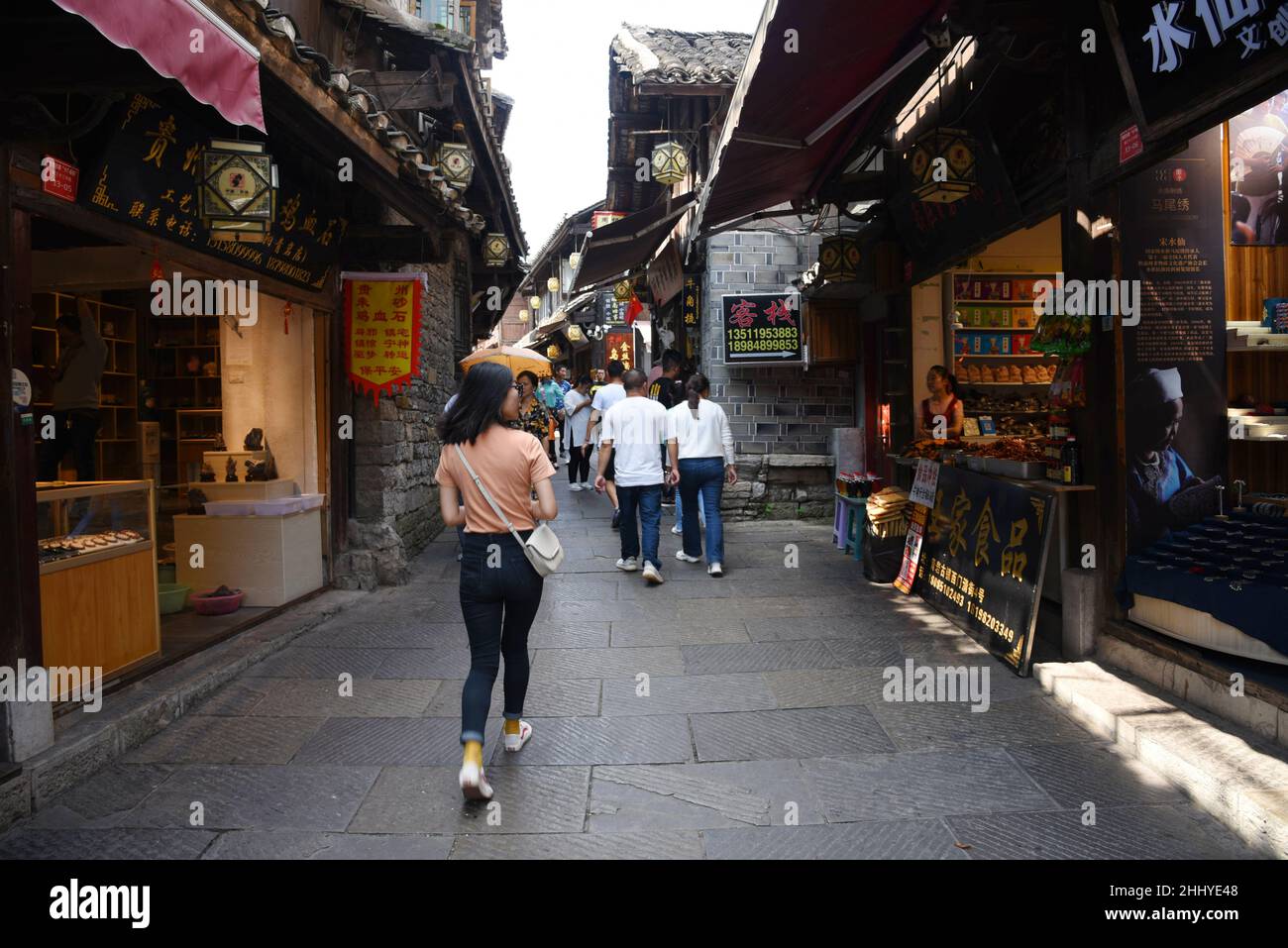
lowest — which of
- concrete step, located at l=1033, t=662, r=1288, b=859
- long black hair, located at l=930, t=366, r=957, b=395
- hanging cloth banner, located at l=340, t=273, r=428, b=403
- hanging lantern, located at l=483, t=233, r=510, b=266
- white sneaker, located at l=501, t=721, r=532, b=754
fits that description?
white sneaker, located at l=501, t=721, r=532, b=754

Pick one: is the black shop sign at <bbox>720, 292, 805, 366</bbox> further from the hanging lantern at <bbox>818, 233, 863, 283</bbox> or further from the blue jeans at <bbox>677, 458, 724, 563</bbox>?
the blue jeans at <bbox>677, 458, 724, 563</bbox>

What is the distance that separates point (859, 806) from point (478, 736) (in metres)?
1.63

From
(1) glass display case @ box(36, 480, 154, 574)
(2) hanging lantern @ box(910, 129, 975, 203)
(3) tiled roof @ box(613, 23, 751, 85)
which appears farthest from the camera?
(3) tiled roof @ box(613, 23, 751, 85)

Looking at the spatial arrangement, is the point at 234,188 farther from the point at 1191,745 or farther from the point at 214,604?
the point at 1191,745

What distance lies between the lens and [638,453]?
7.82 meters

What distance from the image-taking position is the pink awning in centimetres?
272

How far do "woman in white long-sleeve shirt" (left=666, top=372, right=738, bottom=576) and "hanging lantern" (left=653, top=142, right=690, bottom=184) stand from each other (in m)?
4.27

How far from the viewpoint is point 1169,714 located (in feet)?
13.1

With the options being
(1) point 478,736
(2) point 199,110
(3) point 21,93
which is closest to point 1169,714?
(1) point 478,736

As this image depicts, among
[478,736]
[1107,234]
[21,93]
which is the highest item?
[21,93]

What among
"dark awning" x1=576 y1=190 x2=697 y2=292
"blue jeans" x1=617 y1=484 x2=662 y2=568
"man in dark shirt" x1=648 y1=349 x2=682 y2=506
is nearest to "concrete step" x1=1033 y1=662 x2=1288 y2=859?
"blue jeans" x1=617 y1=484 x2=662 y2=568

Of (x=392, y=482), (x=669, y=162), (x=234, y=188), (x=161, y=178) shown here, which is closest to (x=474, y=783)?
(x=234, y=188)

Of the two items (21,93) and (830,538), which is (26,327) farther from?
(830,538)

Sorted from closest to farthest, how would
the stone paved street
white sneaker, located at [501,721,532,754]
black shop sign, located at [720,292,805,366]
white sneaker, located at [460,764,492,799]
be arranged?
the stone paved street < white sneaker, located at [460,764,492,799] < white sneaker, located at [501,721,532,754] < black shop sign, located at [720,292,805,366]
